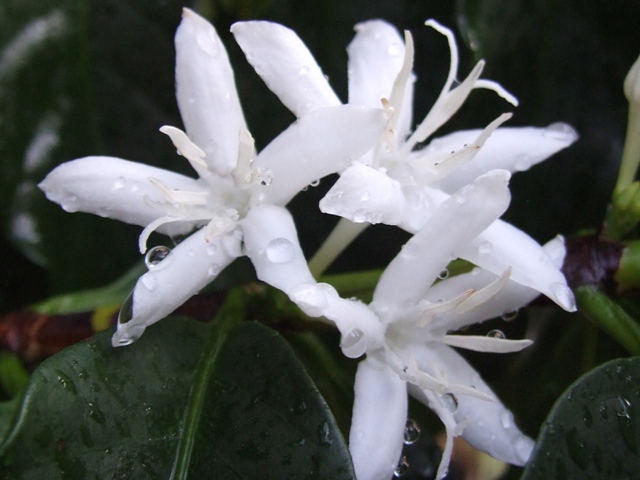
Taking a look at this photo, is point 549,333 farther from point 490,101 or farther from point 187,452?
point 187,452

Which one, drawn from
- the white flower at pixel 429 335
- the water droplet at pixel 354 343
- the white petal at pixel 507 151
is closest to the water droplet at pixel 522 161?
the white petal at pixel 507 151

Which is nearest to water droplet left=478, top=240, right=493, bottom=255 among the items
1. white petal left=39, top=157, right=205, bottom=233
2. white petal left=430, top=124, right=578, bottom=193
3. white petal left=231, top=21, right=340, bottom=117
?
white petal left=430, top=124, right=578, bottom=193

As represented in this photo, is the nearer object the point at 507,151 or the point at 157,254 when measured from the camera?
the point at 157,254

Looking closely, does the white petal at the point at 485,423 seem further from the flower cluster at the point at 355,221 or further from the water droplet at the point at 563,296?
the water droplet at the point at 563,296

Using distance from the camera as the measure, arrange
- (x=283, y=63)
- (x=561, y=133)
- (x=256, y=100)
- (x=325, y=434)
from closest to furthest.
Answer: (x=325, y=434) < (x=283, y=63) < (x=561, y=133) < (x=256, y=100)

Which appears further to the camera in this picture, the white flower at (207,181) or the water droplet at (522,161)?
the water droplet at (522,161)

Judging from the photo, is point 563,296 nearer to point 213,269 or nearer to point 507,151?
point 507,151

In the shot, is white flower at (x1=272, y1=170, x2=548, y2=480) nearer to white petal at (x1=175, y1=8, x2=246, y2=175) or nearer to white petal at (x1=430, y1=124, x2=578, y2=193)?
white petal at (x1=430, y1=124, x2=578, y2=193)

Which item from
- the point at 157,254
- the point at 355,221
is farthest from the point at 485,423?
the point at 157,254
